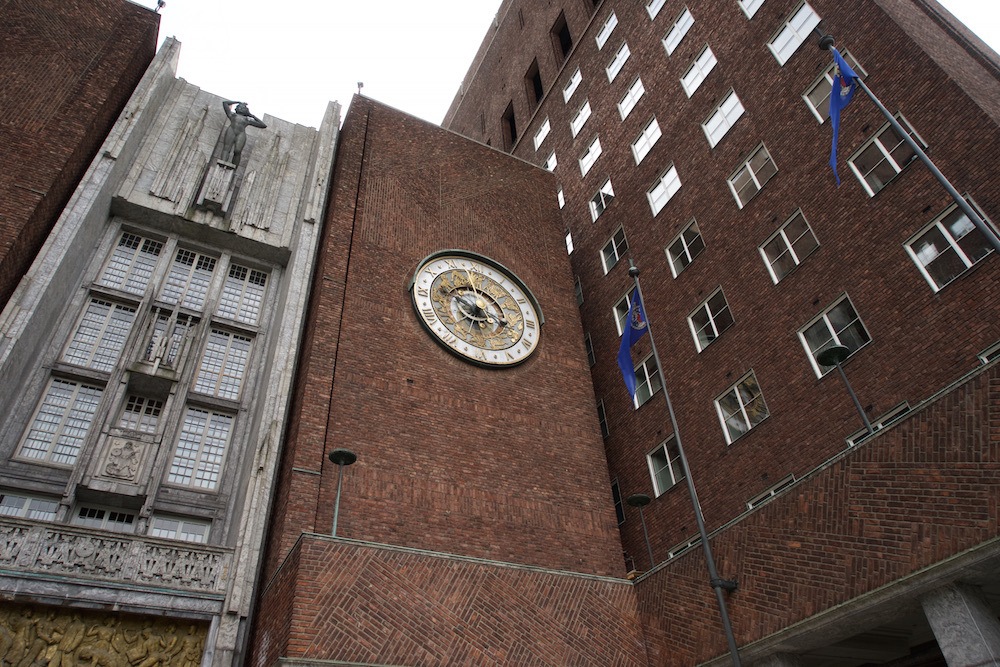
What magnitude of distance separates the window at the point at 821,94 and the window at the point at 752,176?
1752 millimetres

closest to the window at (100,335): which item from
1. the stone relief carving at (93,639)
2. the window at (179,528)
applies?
the window at (179,528)

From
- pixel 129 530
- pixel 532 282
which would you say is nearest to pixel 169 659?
pixel 129 530

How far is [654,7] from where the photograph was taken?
96.4 feet

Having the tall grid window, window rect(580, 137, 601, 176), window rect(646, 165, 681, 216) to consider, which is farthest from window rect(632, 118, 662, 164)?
the tall grid window

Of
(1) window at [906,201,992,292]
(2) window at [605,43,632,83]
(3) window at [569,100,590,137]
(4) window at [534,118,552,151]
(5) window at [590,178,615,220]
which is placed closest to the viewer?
(1) window at [906,201,992,292]

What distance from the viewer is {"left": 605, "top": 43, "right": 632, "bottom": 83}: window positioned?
3034cm

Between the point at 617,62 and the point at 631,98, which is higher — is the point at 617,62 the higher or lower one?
the higher one

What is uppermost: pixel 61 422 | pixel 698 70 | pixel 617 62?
pixel 617 62

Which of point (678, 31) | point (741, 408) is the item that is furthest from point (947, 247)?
point (678, 31)

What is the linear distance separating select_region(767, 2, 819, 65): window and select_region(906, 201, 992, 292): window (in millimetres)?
8453

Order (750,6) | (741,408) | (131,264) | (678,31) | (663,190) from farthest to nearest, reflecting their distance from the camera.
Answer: (678,31) < (663,190) < (750,6) < (131,264) < (741,408)

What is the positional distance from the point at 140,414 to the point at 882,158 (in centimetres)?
1963

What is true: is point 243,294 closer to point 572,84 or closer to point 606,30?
point 572,84

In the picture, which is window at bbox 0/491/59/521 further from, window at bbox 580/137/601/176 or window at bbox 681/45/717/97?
window at bbox 580/137/601/176
